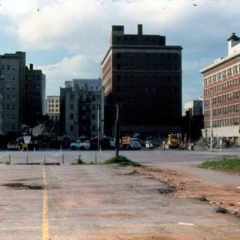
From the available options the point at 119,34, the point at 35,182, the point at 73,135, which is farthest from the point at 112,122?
the point at 35,182

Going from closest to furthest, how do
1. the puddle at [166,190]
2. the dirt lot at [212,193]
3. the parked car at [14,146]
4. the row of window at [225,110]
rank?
the dirt lot at [212,193], the puddle at [166,190], the parked car at [14,146], the row of window at [225,110]

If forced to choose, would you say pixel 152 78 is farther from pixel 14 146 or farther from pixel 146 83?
pixel 14 146

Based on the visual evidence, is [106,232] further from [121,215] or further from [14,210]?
[14,210]

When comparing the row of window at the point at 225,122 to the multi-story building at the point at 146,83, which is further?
the multi-story building at the point at 146,83

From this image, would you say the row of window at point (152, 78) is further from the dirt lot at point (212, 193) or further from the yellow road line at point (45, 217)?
the yellow road line at point (45, 217)

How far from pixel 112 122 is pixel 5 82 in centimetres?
3958

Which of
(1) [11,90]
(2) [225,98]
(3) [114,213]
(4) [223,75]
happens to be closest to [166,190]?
(3) [114,213]

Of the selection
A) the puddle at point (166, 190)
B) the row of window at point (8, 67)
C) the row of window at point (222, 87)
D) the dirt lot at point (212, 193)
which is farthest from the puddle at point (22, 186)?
the row of window at point (8, 67)

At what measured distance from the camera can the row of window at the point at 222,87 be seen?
143 meters

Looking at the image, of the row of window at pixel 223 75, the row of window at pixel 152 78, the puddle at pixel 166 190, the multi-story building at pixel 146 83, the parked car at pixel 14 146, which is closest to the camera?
the puddle at pixel 166 190

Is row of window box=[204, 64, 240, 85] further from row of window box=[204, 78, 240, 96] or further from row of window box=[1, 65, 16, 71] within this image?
row of window box=[1, 65, 16, 71]

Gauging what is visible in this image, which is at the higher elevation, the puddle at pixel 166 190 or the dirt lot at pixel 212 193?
the dirt lot at pixel 212 193

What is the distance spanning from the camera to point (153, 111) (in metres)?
195

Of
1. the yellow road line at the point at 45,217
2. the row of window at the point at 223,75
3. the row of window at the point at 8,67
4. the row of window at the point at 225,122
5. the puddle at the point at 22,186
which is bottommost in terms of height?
the puddle at the point at 22,186
